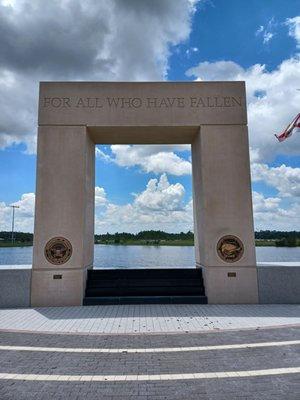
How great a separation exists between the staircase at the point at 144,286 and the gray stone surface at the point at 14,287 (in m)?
2.06

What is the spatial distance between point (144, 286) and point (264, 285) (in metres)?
4.23

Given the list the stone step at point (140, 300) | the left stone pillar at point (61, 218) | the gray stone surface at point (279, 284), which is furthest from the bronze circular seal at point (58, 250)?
the gray stone surface at point (279, 284)

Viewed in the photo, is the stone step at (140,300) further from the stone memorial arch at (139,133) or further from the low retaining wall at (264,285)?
the low retaining wall at (264,285)

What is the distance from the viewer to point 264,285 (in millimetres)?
11641

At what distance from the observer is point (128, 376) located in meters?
5.55

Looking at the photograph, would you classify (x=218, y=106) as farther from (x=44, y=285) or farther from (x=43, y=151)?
(x=44, y=285)

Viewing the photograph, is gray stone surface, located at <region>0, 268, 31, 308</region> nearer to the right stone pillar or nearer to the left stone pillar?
the left stone pillar

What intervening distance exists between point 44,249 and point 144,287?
150 inches

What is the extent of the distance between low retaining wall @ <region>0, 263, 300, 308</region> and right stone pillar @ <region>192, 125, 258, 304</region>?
0.35 m

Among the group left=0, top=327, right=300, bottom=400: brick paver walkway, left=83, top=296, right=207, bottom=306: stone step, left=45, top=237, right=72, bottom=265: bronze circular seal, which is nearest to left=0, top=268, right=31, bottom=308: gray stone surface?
left=45, top=237, right=72, bottom=265: bronze circular seal

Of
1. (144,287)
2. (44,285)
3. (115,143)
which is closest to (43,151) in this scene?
(115,143)

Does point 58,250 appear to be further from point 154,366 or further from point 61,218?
point 154,366

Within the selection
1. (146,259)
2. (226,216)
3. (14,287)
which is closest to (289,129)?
(226,216)

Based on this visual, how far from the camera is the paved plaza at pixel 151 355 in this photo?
5012 mm
